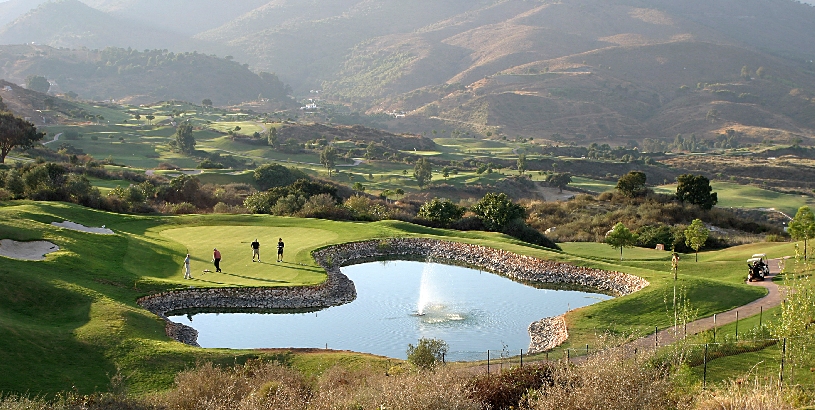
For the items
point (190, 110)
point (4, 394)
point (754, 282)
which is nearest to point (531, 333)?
point (754, 282)

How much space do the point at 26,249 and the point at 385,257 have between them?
16593mm

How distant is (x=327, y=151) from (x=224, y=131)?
46.3m

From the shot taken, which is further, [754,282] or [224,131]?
[224,131]

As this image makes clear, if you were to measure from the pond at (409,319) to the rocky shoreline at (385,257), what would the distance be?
0.55 meters

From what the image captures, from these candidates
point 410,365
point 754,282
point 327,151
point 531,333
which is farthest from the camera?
point 327,151

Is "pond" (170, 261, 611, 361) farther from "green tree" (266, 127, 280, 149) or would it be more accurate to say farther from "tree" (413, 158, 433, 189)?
"green tree" (266, 127, 280, 149)

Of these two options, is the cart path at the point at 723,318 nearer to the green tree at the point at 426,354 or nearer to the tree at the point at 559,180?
the green tree at the point at 426,354

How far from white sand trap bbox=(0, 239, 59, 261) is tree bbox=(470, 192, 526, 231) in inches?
1023

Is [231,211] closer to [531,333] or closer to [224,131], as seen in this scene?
[531,333]

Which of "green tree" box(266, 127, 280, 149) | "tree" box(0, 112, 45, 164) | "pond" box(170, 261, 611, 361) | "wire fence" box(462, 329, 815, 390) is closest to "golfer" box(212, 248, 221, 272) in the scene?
"pond" box(170, 261, 611, 361)

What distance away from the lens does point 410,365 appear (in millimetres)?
18625

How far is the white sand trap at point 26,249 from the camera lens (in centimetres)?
2880

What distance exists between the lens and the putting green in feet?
99.8

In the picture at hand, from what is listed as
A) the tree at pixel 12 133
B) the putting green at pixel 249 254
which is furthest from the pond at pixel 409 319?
the tree at pixel 12 133
